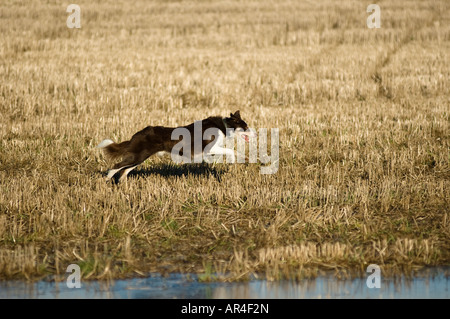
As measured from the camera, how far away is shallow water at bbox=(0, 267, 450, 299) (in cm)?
573

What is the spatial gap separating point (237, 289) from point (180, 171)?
4.64 m

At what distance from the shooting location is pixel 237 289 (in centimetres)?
590

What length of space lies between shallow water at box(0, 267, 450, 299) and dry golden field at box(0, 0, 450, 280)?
8.8 inches

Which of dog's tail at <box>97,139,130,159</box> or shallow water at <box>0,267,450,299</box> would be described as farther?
dog's tail at <box>97,139,130,159</box>

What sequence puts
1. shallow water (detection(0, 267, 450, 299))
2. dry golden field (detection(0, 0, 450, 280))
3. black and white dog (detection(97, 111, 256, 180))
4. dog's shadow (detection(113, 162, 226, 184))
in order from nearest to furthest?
1. shallow water (detection(0, 267, 450, 299))
2. dry golden field (detection(0, 0, 450, 280))
3. black and white dog (detection(97, 111, 256, 180))
4. dog's shadow (detection(113, 162, 226, 184))

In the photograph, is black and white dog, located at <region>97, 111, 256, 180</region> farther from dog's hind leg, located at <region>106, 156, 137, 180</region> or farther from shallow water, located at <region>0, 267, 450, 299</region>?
shallow water, located at <region>0, 267, 450, 299</region>

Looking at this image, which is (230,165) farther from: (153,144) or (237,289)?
(237,289)

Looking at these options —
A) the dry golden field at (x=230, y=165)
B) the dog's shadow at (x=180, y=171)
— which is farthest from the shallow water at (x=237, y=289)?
the dog's shadow at (x=180, y=171)

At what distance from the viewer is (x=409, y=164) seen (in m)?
10.2

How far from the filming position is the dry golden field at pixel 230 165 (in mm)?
6848

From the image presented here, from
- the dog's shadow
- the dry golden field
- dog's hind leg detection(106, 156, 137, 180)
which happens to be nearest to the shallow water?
the dry golden field

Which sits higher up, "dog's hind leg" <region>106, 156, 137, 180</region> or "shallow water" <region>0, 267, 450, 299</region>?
"dog's hind leg" <region>106, 156, 137, 180</region>
